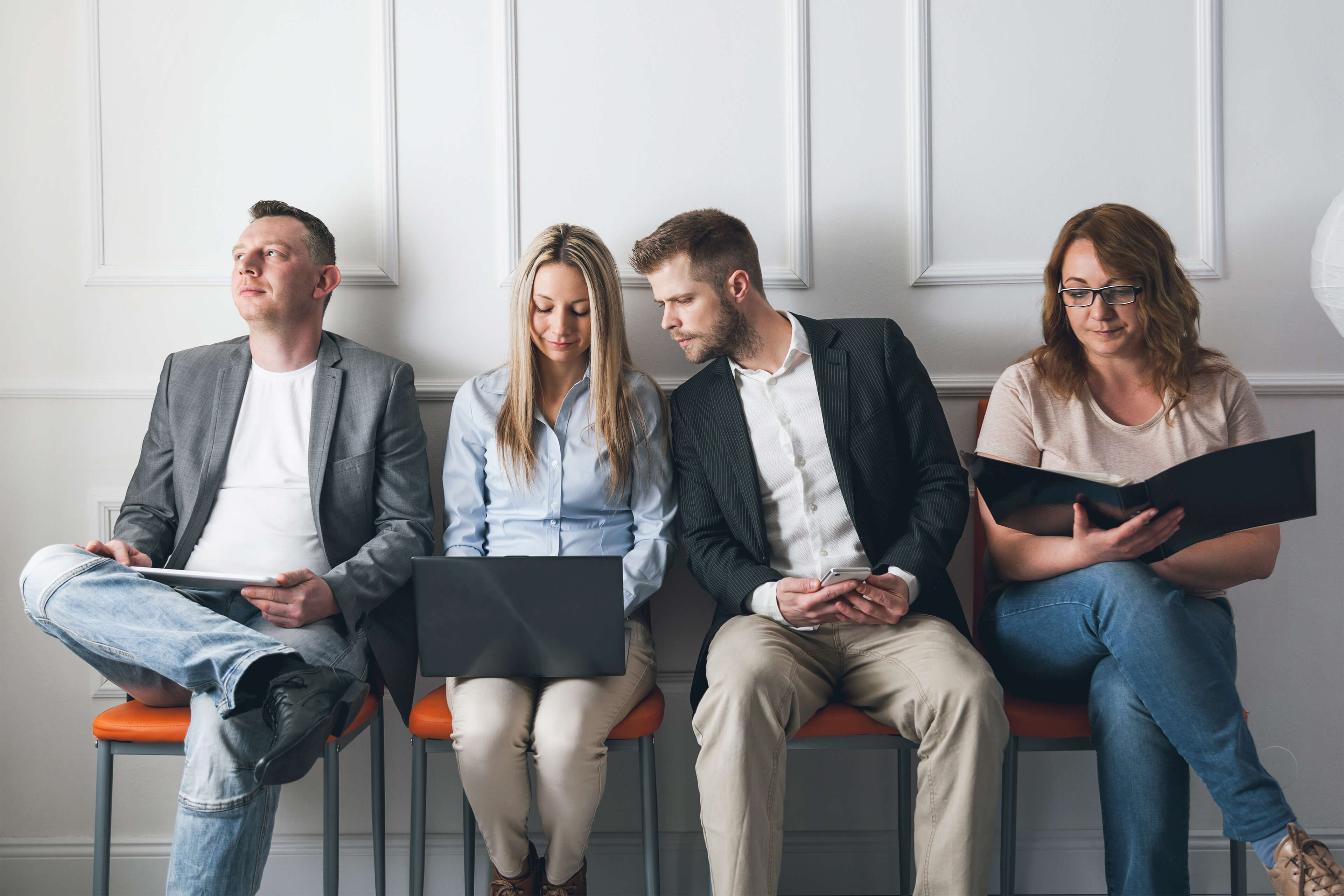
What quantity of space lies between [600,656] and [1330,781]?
5.98 feet

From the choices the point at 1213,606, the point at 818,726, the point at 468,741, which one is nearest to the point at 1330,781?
the point at 1213,606

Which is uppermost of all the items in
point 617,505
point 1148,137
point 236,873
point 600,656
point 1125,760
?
point 1148,137

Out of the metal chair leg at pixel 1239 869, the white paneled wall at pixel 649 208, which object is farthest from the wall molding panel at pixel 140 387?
the metal chair leg at pixel 1239 869

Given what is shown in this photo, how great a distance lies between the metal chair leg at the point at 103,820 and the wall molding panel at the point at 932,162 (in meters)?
1.96

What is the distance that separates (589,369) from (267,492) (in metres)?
0.75

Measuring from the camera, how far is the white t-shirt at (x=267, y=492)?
1697 mm

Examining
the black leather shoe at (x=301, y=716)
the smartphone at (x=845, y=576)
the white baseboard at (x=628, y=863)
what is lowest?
the white baseboard at (x=628, y=863)

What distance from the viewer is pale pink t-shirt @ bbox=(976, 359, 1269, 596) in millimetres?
1603

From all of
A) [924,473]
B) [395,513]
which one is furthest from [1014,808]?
[395,513]

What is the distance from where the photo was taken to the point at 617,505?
1.75 meters

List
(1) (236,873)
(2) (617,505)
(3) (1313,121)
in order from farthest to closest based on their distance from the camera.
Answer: (3) (1313,121) < (2) (617,505) < (1) (236,873)

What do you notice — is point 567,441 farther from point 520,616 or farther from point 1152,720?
point 1152,720

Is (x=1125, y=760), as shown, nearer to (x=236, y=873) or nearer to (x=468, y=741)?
(x=468, y=741)

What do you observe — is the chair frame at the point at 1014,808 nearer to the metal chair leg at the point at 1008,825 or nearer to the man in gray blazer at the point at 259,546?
the metal chair leg at the point at 1008,825
